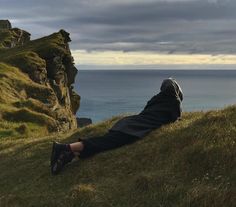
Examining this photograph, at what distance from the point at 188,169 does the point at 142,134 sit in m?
3.34

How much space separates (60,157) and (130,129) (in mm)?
2324

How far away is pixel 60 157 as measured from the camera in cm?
1434

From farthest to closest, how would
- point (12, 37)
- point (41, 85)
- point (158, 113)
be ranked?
point (12, 37), point (41, 85), point (158, 113)

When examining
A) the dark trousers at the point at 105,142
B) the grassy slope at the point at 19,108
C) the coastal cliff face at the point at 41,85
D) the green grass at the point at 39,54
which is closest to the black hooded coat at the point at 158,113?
the dark trousers at the point at 105,142

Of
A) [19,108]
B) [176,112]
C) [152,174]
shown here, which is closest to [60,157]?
[152,174]

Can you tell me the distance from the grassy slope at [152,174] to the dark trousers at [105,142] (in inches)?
9.0

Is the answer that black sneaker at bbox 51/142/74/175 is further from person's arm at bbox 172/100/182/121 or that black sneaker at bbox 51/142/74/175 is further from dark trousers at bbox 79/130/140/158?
person's arm at bbox 172/100/182/121

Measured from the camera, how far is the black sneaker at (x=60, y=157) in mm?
14242

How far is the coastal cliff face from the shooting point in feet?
127

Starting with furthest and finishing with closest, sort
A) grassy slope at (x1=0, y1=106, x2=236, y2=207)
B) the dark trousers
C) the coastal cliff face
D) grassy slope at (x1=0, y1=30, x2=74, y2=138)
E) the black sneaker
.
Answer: the coastal cliff face
grassy slope at (x1=0, y1=30, x2=74, y2=138)
the dark trousers
the black sneaker
grassy slope at (x1=0, y1=106, x2=236, y2=207)

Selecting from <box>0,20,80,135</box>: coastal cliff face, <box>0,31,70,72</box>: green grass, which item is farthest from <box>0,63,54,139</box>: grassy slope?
<box>0,31,70,72</box>: green grass

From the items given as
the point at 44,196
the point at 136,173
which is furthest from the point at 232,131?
the point at 44,196

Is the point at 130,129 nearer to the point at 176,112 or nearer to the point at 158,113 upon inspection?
the point at 158,113

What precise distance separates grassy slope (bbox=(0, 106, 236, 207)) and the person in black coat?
26 centimetres
